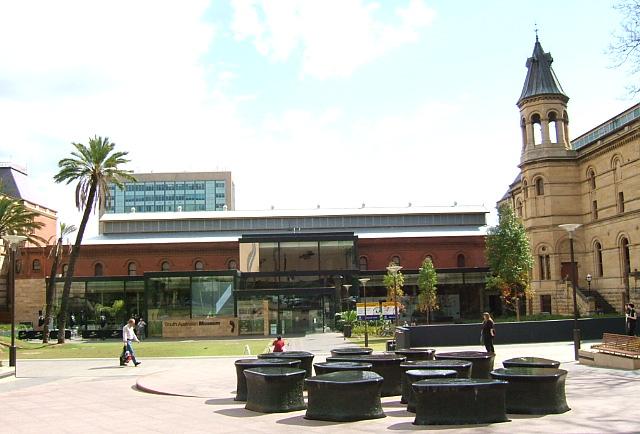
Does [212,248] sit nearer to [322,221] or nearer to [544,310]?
[322,221]

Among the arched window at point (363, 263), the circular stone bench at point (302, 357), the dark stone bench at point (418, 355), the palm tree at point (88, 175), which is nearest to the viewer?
the circular stone bench at point (302, 357)

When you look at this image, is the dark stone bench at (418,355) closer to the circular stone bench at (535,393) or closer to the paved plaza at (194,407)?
the paved plaza at (194,407)

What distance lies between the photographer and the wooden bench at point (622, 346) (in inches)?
854

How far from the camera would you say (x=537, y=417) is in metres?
12.8

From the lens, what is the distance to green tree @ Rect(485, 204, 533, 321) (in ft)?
161

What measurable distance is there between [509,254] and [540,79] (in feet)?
50.9

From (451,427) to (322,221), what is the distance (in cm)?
6999

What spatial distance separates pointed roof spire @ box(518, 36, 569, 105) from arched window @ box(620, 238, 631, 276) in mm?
12931

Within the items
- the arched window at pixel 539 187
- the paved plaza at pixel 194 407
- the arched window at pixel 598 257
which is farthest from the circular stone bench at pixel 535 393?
the arched window at pixel 539 187

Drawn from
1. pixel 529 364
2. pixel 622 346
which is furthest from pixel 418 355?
pixel 622 346

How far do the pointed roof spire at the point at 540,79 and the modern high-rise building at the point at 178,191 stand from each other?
13371 centimetres

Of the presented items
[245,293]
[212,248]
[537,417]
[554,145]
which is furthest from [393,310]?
[537,417]

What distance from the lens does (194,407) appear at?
15703mm

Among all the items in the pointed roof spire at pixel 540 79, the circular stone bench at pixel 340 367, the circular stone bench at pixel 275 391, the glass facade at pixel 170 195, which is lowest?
A: the circular stone bench at pixel 275 391
